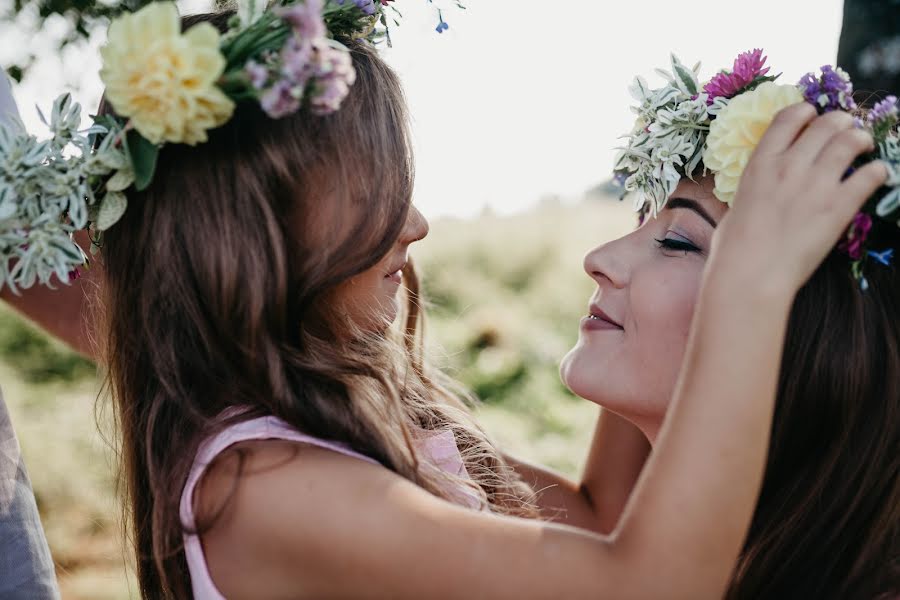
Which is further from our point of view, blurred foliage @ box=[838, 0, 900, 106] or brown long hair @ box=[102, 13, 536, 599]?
blurred foliage @ box=[838, 0, 900, 106]

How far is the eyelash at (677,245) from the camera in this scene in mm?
2357

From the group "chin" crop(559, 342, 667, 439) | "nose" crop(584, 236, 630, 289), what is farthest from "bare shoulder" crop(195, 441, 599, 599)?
"nose" crop(584, 236, 630, 289)

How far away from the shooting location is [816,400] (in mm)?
2154

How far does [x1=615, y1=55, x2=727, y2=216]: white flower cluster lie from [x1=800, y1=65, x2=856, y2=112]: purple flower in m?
0.31

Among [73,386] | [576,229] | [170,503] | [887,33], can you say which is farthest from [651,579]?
[576,229]

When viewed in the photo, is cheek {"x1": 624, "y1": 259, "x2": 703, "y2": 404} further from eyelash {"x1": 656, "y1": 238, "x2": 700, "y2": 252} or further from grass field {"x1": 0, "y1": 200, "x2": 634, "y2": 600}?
grass field {"x1": 0, "y1": 200, "x2": 634, "y2": 600}

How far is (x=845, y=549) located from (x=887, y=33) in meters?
2.23

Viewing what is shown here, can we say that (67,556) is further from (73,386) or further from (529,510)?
(529,510)

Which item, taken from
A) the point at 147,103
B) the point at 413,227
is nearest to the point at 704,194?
the point at 413,227

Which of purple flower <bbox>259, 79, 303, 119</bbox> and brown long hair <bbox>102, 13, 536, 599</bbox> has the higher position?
purple flower <bbox>259, 79, 303, 119</bbox>

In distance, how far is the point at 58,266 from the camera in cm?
192

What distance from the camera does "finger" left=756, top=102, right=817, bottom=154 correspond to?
5.52ft

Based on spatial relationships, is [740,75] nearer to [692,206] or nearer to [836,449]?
[692,206]

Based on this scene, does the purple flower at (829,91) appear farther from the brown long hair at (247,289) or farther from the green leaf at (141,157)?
the green leaf at (141,157)
